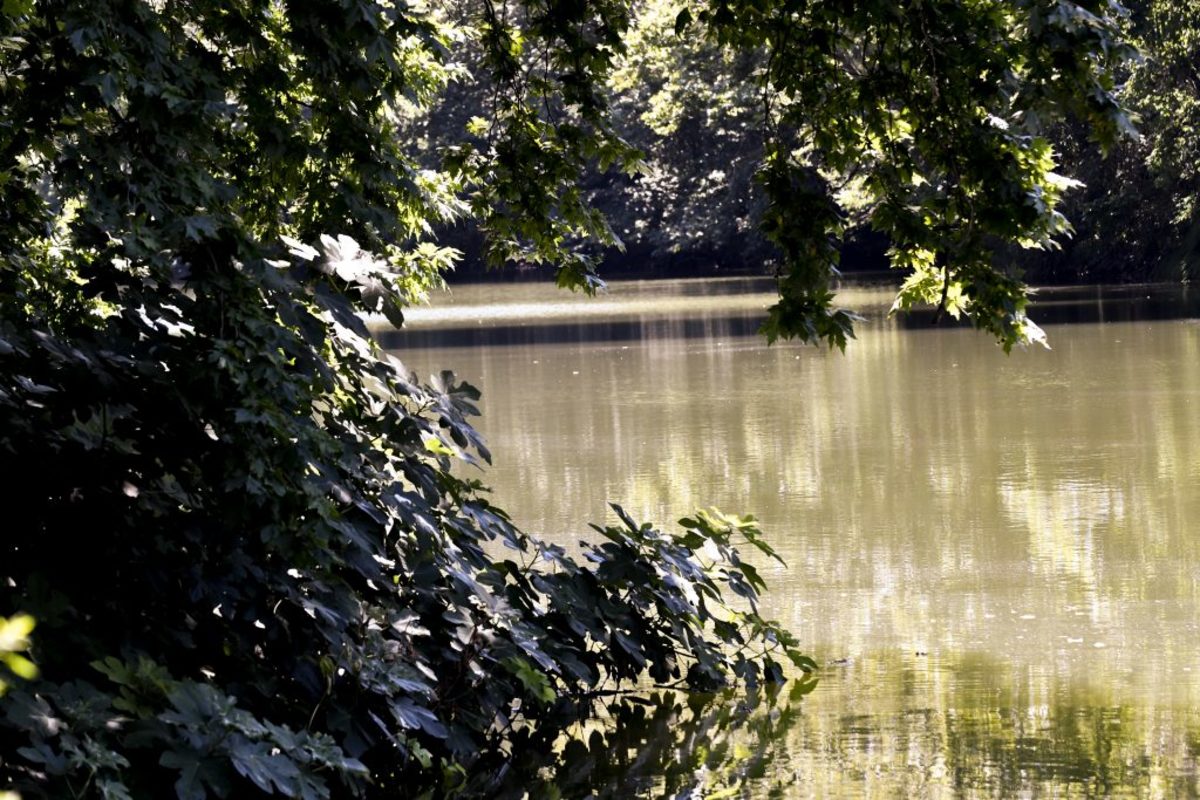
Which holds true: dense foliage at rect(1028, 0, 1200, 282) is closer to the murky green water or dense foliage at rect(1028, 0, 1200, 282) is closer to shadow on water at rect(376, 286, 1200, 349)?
shadow on water at rect(376, 286, 1200, 349)

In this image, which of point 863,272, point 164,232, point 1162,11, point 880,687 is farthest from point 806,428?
point 863,272

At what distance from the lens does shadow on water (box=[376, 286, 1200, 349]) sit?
27781 millimetres

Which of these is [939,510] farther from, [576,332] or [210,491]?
[576,332]

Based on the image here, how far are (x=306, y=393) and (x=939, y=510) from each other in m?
6.67

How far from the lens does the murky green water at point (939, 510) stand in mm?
5715

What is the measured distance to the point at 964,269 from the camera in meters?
Result: 6.14

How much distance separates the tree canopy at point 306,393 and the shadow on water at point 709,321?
19.7m

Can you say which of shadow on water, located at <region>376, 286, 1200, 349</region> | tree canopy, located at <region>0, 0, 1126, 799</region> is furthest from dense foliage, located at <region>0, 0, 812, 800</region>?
shadow on water, located at <region>376, 286, 1200, 349</region>

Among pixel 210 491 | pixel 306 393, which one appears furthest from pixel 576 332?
pixel 306 393

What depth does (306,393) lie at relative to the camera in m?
4.64

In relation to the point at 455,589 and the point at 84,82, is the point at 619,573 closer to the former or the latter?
the point at 455,589

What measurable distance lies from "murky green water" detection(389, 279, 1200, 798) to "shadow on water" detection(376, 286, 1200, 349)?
2258 mm

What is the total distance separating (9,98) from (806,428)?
35.5 ft

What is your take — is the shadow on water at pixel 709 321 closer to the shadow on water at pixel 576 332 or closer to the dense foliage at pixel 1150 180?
the shadow on water at pixel 576 332
